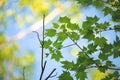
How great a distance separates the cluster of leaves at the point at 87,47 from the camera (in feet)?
4.36

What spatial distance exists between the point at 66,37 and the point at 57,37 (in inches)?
2.1

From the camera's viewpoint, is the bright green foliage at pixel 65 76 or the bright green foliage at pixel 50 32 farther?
the bright green foliage at pixel 50 32

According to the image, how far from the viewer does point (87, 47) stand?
55.1 inches

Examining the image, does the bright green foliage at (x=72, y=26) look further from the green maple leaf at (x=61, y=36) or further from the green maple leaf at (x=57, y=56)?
the green maple leaf at (x=57, y=56)

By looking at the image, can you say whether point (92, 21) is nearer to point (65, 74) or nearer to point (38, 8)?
point (65, 74)

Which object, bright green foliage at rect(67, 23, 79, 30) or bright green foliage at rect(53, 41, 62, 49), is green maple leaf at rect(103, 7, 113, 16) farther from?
bright green foliage at rect(53, 41, 62, 49)

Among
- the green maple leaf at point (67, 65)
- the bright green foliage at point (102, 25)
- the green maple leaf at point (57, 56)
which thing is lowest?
the green maple leaf at point (57, 56)

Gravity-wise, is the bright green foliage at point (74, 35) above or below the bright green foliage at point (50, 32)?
above

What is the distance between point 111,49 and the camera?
4.39ft

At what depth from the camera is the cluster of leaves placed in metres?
1.33

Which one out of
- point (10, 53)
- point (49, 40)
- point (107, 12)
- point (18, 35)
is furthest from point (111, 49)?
point (18, 35)

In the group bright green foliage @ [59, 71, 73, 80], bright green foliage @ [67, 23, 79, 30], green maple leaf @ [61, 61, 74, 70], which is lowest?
bright green foliage @ [59, 71, 73, 80]

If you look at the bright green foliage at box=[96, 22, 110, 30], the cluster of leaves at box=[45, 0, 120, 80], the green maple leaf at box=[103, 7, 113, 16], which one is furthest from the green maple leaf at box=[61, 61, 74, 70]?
the green maple leaf at box=[103, 7, 113, 16]

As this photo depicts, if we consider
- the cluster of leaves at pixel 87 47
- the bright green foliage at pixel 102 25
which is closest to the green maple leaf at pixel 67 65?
the cluster of leaves at pixel 87 47
